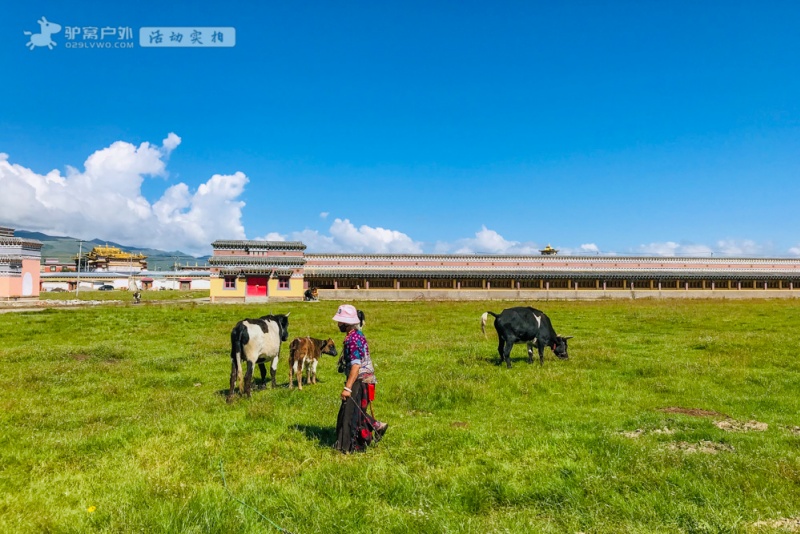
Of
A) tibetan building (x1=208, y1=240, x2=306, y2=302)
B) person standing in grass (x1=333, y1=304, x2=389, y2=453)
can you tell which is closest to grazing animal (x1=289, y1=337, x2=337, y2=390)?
person standing in grass (x1=333, y1=304, x2=389, y2=453)

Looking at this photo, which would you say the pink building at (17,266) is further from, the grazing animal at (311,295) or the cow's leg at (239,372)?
the cow's leg at (239,372)

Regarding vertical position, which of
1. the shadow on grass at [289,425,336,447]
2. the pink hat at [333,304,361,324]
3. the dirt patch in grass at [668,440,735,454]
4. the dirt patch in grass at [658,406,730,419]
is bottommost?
the dirt patch in grass at [658,406,730,419]

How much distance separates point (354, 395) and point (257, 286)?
148ft

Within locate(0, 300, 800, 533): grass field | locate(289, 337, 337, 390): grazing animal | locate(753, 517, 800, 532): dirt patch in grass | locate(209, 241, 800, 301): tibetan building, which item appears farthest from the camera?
locate(209, 241, 800, 301): tibetan building

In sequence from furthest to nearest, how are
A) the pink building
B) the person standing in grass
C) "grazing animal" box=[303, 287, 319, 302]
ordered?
"grazing animal" box=[303, 287, 319, 302], the pink building, the person standing in grass

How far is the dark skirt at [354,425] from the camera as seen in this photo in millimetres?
6422

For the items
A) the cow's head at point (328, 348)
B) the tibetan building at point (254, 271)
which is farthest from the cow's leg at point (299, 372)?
the tibetan building at point (254, 271)

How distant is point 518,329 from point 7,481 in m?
11.1

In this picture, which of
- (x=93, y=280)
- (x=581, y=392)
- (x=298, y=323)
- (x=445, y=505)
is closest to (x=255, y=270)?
(x=298, y=323)

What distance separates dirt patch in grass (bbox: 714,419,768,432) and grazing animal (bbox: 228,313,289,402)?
8.45 meters

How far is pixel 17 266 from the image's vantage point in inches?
1617

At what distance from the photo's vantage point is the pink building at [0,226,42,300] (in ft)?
133

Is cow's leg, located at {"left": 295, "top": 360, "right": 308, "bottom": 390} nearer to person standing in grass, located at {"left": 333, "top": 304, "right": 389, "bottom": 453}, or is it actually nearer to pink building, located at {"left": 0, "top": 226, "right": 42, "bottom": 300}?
person standing in grass, located at {"left": 333, "top": 304, "right": 389, "bottom": 453}

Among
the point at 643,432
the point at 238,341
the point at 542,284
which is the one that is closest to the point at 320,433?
the point at 238,341
